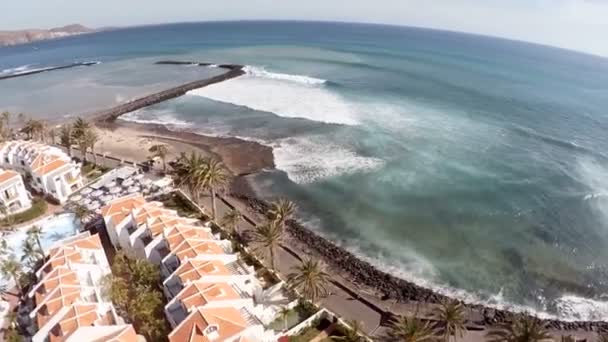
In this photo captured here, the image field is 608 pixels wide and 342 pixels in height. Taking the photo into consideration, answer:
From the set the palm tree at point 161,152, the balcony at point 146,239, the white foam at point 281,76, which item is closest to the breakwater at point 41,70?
the white foam at point 281,76

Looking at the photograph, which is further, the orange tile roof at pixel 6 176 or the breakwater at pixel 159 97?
the breakwater at pixel 159 97

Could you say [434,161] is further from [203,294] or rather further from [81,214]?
[81,214]

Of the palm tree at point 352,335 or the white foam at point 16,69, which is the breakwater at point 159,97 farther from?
the white foam at point 16,69

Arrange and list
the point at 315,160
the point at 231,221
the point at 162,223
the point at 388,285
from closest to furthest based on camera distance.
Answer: the point at 162,223
the point at 388,285
the point at 231,221
the point at 315,160

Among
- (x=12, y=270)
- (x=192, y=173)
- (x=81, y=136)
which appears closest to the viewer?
(x=12, y=270)

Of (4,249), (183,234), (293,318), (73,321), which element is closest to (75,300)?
(73,321)

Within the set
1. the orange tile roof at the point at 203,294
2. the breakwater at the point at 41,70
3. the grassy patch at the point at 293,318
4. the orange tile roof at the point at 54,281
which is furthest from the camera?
the breakwater at the point at 41,70

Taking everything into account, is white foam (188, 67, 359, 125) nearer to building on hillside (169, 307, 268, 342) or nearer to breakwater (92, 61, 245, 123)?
breakwater (92, 61, 245, 123)

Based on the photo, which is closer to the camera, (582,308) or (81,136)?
(582,308)
